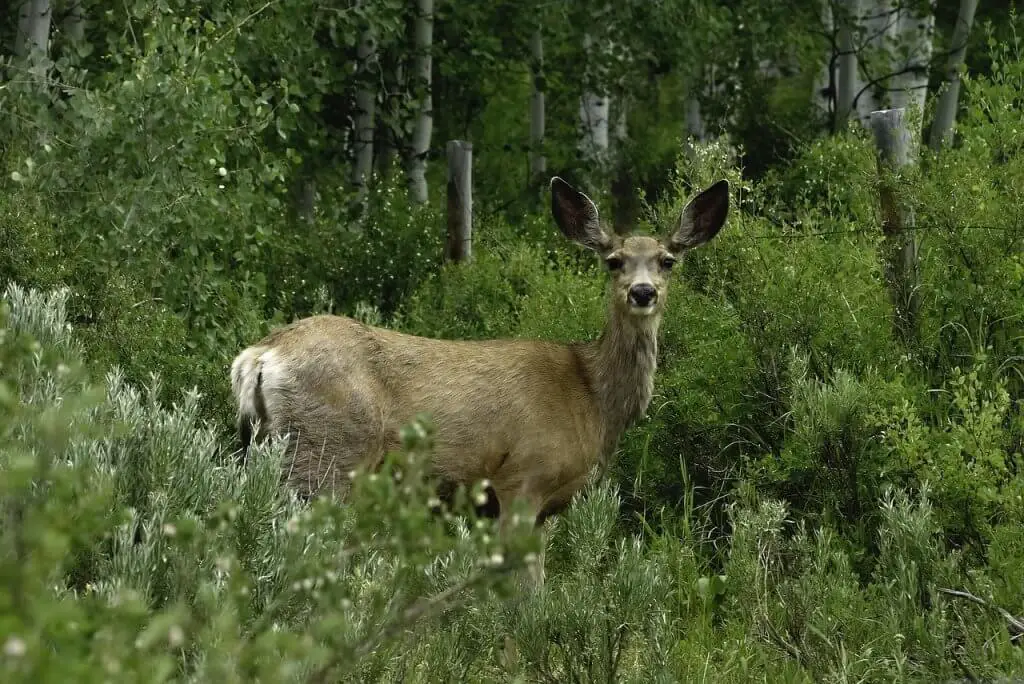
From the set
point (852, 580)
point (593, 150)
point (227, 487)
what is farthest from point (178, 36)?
point (593, 150)

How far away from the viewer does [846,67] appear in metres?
15.4

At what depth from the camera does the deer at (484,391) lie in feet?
22.3

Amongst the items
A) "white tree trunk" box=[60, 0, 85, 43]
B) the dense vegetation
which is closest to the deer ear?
the dense vegetation

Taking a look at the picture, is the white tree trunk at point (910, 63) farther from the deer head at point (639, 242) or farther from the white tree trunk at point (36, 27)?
the white tree trunk at point (36, 27)

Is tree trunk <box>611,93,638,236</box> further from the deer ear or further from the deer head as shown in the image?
the deer ear

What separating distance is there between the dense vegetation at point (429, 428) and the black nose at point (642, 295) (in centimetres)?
82

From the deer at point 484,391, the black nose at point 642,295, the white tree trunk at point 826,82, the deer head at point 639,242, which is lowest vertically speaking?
the deer at point 484,391

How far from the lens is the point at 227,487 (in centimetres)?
554

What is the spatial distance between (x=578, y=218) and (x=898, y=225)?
5.66 ft

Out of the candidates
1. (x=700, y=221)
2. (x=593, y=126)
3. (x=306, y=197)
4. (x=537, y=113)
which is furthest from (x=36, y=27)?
(x=306, y=197)

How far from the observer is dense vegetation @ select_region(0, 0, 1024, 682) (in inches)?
146

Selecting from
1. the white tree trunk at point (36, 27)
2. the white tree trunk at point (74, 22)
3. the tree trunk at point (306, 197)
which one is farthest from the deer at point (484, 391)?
the tree trunk at point (306, 197)

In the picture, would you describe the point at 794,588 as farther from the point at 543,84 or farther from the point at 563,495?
the point at 543,84

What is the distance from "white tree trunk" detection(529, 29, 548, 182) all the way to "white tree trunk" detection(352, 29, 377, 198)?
1.77 m
